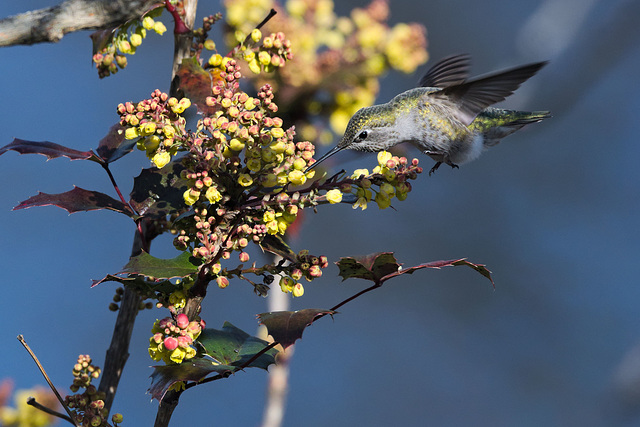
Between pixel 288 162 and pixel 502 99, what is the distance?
0.66 meters

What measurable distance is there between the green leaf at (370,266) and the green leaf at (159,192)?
180mm

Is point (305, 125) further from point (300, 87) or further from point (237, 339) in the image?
point (237, 339)

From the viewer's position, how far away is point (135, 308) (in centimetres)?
70

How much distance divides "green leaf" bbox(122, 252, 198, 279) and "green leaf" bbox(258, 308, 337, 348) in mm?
86

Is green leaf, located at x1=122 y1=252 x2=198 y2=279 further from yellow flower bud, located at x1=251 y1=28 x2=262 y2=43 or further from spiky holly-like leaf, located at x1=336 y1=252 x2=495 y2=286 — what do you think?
yellow flower bud, located at x1=251 y1=28 x2=262 y2=43

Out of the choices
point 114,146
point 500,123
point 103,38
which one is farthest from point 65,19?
point 500,123

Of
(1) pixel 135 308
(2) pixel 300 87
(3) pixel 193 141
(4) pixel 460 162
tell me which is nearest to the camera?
(3) pixel 193 141

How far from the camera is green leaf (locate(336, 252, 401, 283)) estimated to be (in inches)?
22.2

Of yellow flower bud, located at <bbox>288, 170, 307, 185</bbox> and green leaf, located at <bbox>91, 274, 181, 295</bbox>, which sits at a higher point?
yellow flower bud, located at <bbox>288, 170, 307, 185</bbox>

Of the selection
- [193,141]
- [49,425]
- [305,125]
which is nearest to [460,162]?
[305,125]

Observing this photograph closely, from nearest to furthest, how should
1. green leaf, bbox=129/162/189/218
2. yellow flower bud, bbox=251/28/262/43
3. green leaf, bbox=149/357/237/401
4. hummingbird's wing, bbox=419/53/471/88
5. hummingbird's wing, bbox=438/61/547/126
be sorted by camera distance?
green leaf, bbox=149/357/237/401 → green leaf, bbox=129/162/189/218 → yellow flower bud, bbox=251/28/262/43 → hummingbird's wing, bbox=438/61/547/126 → hummingbird's wing, bbox=419/53/471/88

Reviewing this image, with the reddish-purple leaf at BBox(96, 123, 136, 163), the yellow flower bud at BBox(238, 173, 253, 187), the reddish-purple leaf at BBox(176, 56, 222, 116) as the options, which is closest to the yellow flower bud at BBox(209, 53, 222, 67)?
the reddish-purple leaf at BBox(176, 56, 222, 116)

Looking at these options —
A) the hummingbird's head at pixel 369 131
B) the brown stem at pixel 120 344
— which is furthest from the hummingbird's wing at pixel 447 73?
the brown stem at pixel 120 344

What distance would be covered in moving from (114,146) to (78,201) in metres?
0.10
